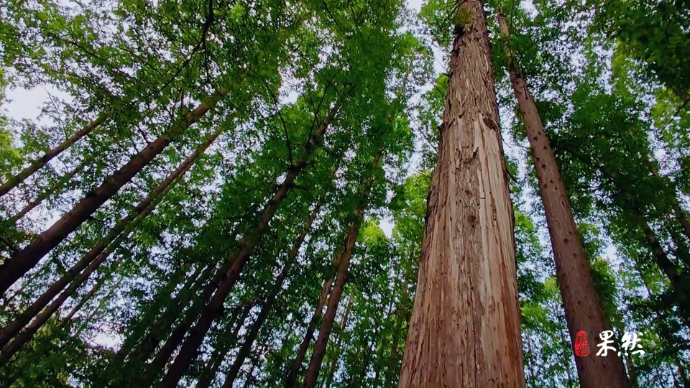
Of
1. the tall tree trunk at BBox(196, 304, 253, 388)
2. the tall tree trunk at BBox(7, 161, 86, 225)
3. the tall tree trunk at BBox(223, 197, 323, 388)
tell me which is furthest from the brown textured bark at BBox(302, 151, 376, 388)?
the tall tree trunk at BBox(7, 161, 86, 225)

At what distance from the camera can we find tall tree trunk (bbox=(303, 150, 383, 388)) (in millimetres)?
7246

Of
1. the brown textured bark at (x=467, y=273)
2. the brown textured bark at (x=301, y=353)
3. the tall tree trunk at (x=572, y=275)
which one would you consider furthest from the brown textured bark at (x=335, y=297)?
the brown textured bark at (x=467, y=273)

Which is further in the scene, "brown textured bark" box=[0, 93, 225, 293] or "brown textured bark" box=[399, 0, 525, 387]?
"brown textured bark" box=[0, 93, 225, 293]

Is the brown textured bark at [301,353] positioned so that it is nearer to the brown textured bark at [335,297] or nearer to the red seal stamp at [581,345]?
the brown textured bark at [335,297]

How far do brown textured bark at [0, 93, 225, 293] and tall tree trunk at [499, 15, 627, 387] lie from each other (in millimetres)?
5631

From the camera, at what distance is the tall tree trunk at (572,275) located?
3.66 metres

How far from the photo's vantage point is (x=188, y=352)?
434cm

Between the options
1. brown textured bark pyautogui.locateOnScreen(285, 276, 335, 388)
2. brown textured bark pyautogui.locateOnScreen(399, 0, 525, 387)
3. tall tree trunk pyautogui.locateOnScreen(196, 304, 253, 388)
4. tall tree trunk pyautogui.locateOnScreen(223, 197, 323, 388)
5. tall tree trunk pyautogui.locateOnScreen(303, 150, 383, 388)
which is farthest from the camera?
tall tree trunk pyautogui.locateOnScreen(303, 150, 383, 388)

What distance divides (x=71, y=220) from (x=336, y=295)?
18.9 ft

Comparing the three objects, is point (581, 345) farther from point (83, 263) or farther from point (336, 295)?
point (83, 263)

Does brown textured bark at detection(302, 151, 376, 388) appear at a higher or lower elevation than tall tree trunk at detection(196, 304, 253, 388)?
higher

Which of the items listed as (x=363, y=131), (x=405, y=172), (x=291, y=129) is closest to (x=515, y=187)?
(x=405, y=172)

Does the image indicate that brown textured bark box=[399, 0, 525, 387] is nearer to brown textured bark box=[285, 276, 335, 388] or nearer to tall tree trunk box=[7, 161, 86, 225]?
brown textured bark box=[285, 276, 335, 388]

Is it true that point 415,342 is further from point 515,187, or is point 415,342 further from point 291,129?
point 515,187
